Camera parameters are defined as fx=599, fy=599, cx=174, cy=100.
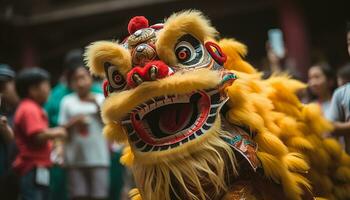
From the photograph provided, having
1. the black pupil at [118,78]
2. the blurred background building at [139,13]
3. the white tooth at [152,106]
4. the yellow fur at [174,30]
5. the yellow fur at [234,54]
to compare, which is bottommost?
the white tooth at [152,106]

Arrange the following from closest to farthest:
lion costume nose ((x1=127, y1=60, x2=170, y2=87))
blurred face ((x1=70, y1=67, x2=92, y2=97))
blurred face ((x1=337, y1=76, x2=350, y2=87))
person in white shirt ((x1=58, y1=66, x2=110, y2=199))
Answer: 1. lion costume nose ((x1=127, y1=60, x2=170, y2=87))
2. blurred face ((x1=337, y1=76, x2=350, y2=87))
3. person in white shirt ((x1=58, y1=66, x2=110, y2=199))
4. blurred face ((x1=70, y1=67, x2=92, y2=97))

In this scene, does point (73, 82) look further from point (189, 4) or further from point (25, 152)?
point (189, 4)

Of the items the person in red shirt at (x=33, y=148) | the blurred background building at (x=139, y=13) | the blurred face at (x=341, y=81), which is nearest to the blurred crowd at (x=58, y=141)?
the person in red shirt at (x=33, y=148)

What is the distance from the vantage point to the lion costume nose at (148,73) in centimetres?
242

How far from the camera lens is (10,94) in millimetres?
4129

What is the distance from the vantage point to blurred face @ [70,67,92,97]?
→ 14.5 feet

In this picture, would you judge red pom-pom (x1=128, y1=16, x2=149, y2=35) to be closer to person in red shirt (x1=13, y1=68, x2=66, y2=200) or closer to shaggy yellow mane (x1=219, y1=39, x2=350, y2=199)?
shaggy yellow mane (x1=219, y1=39, x2=350, y2=199)

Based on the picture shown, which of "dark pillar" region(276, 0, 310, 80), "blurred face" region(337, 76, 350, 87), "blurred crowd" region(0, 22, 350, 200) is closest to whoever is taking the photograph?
"blurred crowd" region(0, 22, 350, 200)

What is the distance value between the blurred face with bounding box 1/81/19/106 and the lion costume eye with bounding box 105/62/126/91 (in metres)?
1.59

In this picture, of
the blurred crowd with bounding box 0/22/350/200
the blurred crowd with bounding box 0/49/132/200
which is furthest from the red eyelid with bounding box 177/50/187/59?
the blurred crowd with bounding box 0/49/132/200

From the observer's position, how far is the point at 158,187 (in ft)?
8.07

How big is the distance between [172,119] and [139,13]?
601 centimetres

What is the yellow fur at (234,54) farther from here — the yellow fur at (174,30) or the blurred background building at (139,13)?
the blurred background building at (139,13)

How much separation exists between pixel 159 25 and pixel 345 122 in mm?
1412
